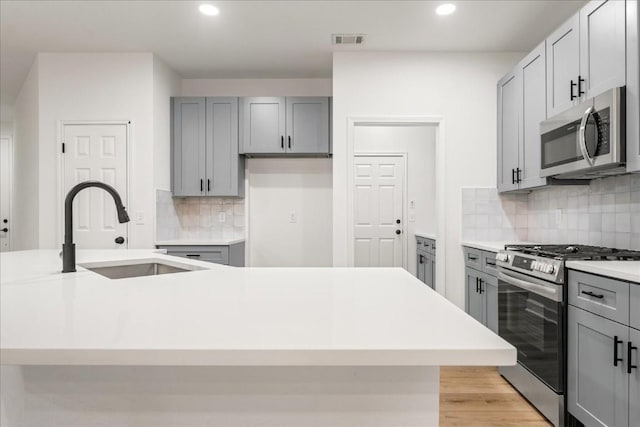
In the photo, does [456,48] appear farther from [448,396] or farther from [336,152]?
[448,396]

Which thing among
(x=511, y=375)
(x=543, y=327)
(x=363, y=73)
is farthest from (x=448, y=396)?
(x=363, y=73)

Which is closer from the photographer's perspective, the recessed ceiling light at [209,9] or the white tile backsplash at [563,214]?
the white tile backsplash at [563,214]

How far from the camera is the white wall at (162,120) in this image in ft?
12.8

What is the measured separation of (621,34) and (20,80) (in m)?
5.80

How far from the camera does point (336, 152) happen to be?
12.3 feet

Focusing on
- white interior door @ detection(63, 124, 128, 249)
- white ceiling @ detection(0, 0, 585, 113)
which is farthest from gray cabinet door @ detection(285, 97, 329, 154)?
white interior door @ detection(63, 124, 128, 249)

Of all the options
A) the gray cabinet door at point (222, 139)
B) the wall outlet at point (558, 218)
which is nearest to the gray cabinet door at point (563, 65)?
the wall outlet at point (558, 218)

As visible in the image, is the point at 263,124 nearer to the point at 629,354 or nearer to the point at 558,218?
the point at 558,218

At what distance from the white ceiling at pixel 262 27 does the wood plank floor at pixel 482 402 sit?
2671 millimetres

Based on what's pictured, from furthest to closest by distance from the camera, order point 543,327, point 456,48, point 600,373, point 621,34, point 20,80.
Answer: point 20,80 → point 456,48 → point 543,327 → point 621,34 → point 600,373

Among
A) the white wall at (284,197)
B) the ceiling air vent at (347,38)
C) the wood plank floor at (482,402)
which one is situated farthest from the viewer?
the white wall at (284,197)

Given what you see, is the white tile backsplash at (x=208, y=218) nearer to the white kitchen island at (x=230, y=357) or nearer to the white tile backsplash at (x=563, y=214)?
the white tile backsplash at (x=563, y=214)

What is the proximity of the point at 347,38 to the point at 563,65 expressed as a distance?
5.56ft

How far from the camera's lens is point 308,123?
423 centimetres
